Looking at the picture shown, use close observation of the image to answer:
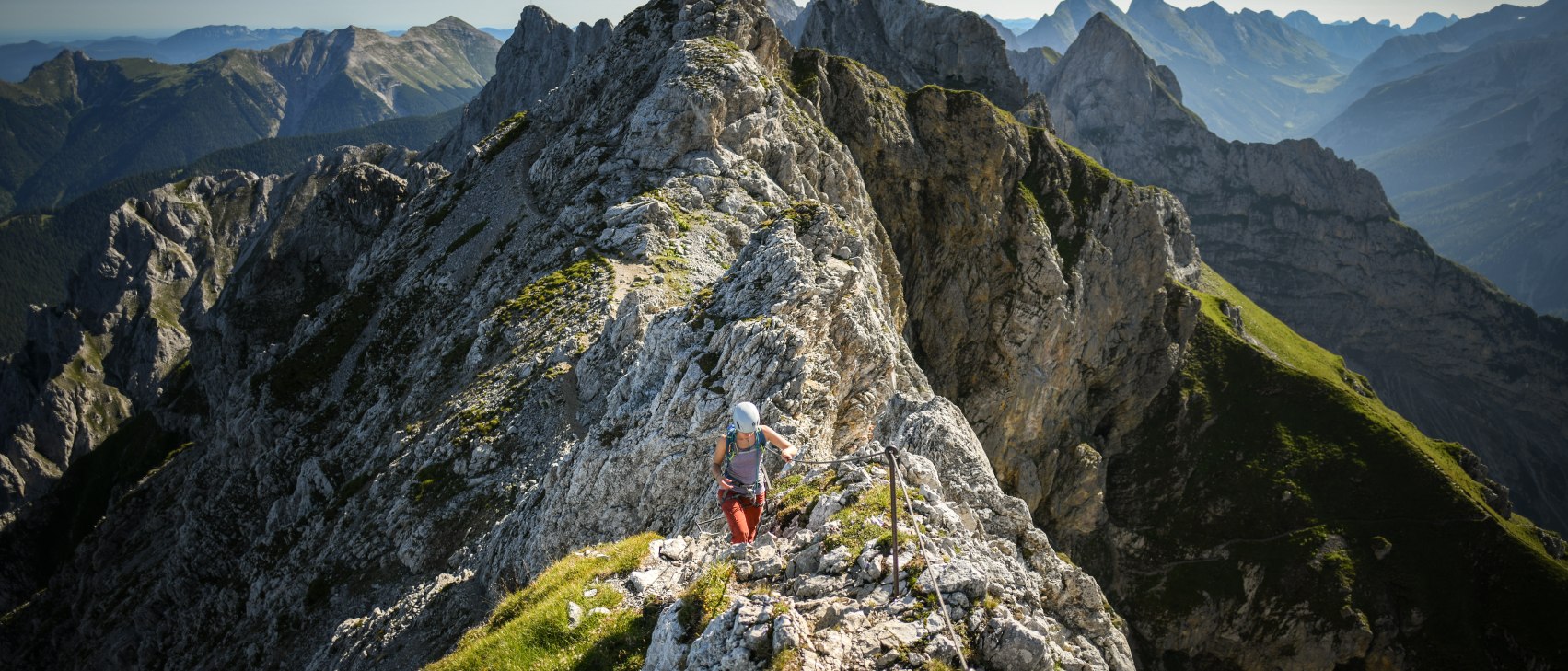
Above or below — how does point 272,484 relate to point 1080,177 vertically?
below

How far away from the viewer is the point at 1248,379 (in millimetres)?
92938

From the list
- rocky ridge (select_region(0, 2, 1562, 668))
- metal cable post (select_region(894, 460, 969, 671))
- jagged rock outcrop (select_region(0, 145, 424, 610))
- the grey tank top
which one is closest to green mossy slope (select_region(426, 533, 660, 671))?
rocky ridge (select_region(0, 2, 1562, 668))

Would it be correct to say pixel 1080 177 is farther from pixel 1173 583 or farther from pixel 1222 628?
pixel 1222 628

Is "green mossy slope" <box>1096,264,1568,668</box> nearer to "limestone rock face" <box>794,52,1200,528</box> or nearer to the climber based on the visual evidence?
"limestone rock face" <box>794,52,1200,528</box>

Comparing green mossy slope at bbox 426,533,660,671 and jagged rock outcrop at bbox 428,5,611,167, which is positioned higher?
jagged rock outcrop at bbox 428,5,611,167

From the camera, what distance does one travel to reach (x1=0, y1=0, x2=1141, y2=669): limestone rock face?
18.2 meters

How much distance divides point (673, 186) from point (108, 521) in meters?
63.1

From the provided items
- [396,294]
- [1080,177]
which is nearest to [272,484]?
[396,294]

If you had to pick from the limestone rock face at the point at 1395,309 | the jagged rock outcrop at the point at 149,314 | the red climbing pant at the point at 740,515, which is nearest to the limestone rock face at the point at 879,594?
the red climbing pant at the point at 740,515

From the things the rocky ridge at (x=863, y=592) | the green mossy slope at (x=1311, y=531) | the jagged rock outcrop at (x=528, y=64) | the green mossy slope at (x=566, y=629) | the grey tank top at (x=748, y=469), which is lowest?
the green mossy slope at (x=1311, y=531)

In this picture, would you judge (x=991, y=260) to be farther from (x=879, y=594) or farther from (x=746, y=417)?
(x=879, y=594)

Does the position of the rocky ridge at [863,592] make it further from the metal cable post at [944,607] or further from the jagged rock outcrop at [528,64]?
the jagged rock outcrop at [528,64]

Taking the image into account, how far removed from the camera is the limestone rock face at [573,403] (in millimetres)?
18188

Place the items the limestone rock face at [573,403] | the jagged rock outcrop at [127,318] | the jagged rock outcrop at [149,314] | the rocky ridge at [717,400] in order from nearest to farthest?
1. the limestone rock face at [573,403]
2. the rocky ridge at [717,400]
3. the jagged rock outcrop at [149,314]
4. the jagged rock outcrop at [127,318]
